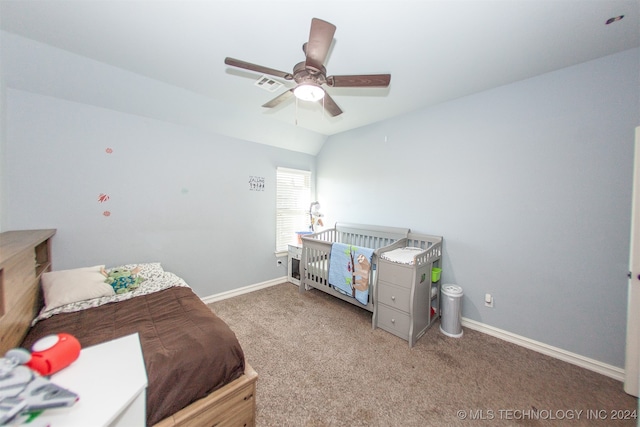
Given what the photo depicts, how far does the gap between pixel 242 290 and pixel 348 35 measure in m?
3.26

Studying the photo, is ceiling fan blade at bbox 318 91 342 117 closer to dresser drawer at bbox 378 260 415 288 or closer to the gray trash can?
dresser drawer at bbox 378 260 415 288

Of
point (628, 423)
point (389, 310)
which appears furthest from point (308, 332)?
point (628, 423)

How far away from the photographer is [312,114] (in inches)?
120

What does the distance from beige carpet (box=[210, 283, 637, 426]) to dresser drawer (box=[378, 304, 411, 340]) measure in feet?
0.23

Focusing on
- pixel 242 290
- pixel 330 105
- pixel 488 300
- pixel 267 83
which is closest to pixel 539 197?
pixel 488 300

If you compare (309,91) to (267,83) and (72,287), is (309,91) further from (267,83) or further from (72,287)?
(72,287)

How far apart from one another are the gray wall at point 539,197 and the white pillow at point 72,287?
10.6 feet

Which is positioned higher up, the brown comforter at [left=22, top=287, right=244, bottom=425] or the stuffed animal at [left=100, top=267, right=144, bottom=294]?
the stuffed animal at [left=100, top=267, right=144, bottom=294]

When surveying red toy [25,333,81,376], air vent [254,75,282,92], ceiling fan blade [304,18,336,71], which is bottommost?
red toy [25,333,81,376]

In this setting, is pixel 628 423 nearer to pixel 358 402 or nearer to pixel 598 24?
pixel 358 402

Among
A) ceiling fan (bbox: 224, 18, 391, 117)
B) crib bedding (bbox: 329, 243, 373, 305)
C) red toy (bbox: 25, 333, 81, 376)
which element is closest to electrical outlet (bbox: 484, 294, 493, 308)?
crib bedding (bbox: 329, 243, 373, 305)

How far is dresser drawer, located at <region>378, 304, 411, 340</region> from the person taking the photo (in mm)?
2244

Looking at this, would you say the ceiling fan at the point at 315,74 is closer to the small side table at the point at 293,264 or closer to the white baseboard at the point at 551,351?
the small side table at the point at 293,264

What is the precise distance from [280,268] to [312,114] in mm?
2460
